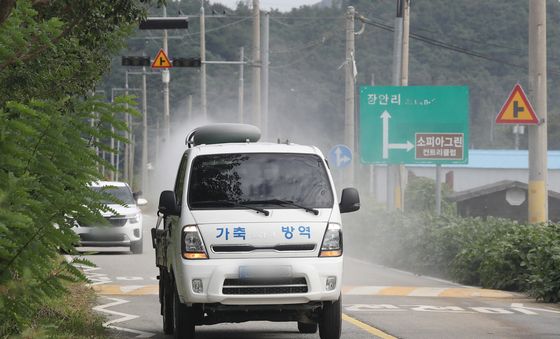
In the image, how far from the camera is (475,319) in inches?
596

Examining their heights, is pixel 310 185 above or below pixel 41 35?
below

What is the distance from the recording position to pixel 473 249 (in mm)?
22531

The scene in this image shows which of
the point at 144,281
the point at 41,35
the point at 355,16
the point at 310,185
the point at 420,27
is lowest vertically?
the point at 144,281

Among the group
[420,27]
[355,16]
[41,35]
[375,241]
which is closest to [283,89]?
[420,27]

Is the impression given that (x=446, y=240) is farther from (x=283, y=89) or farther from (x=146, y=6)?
(x=283, y=89)

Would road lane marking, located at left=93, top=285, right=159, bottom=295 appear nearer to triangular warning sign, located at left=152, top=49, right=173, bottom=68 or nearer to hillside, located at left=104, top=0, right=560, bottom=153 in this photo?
triangular warning sign, located at left=152, top=49, right=173, bottom=68

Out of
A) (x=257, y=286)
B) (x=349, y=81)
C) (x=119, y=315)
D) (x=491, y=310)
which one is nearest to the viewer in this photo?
(x=257, y=286)

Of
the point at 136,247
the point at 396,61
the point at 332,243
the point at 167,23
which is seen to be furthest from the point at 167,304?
the point at 396,61

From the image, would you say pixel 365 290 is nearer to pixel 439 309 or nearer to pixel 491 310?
pixel 439 309

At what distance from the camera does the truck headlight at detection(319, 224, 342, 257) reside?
39.2ft

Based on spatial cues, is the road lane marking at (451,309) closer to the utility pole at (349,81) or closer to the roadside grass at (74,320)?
the roadside grass at (74,320)

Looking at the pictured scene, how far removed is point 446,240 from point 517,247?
13.6ft

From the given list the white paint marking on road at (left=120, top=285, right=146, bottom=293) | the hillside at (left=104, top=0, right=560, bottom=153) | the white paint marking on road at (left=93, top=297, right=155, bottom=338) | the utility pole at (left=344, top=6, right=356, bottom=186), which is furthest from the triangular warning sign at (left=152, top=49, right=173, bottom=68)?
the hillside at (left=104, top=0, right=560, bottom=153)

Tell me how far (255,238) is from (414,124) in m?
19.5
